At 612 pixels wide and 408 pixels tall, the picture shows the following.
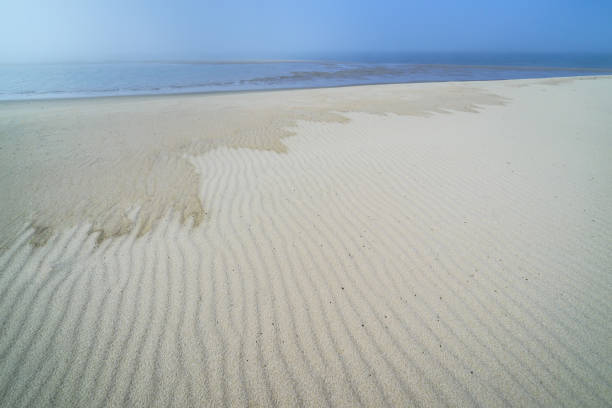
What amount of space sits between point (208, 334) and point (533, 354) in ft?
9.38

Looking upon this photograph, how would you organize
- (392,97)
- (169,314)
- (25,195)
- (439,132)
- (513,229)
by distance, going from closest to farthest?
(169,314) < (513,229) < (25,195) < (439,132) < (392,97)

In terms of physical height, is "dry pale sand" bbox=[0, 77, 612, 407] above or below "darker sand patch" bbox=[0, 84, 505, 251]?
below

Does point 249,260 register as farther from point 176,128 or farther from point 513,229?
point 176,128

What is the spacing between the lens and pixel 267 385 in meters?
2.11

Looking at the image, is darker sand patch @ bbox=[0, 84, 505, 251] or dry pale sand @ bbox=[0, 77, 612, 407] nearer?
dry pale sand @ bbox=[0, 77, 612, 407]

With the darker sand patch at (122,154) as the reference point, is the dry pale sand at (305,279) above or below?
below

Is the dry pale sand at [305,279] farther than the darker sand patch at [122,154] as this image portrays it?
No

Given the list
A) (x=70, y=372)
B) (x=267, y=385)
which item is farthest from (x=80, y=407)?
(x=267, y=385)

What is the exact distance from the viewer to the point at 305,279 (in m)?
3.02

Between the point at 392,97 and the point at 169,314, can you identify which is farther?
the point at 392,97

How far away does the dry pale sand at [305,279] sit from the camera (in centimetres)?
213

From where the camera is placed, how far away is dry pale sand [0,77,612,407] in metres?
2.13

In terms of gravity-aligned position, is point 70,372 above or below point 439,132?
below

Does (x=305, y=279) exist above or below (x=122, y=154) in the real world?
below
